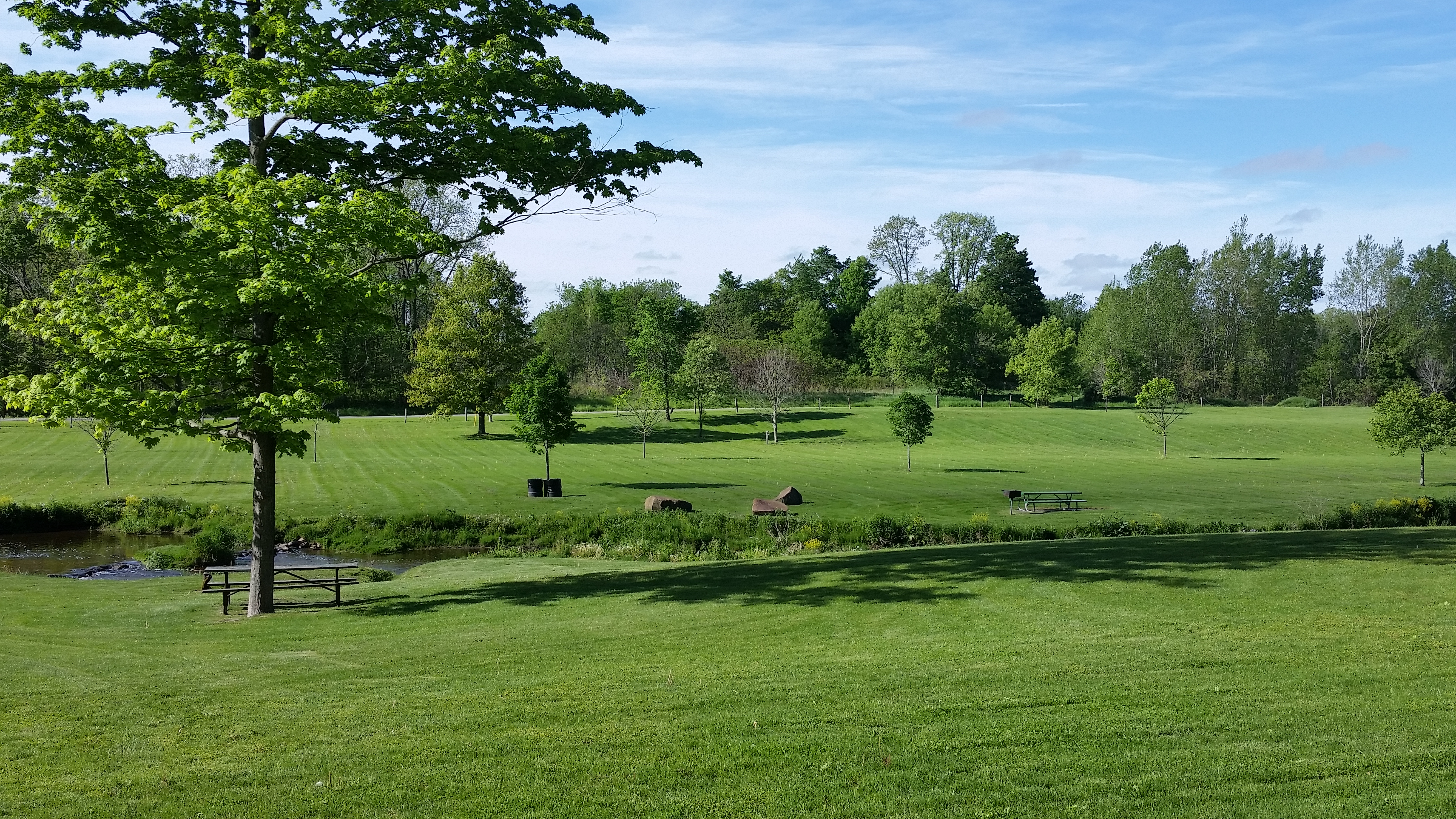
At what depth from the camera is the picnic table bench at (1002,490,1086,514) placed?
3366cm

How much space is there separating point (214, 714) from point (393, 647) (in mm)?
3502

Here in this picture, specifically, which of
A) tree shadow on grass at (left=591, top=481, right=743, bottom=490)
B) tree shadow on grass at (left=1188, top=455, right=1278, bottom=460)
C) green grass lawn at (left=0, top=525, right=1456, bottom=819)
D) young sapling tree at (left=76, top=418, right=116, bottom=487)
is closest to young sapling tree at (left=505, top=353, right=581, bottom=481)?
tree shadow on grass at (left=591, top=481, right=743, bottom=490)

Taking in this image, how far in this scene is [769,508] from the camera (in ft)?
106

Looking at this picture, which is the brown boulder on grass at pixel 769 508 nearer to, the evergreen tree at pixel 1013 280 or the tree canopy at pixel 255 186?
the tree canopy at pixel 255 186

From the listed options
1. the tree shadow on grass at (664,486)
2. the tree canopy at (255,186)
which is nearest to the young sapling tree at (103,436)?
the tree canopy at (255,186)

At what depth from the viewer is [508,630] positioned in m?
13.6

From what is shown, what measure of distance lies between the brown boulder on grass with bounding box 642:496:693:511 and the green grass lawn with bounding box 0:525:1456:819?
1664 centimetres

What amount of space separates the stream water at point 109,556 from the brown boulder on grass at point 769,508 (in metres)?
9.43

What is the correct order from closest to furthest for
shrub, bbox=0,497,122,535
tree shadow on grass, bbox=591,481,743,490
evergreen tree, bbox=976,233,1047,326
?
shrub, bbox=0,497,122,535 < tree shadow on grass, bbox=591,481,743,490 < evergreen tree, bbox=976,233,1047,326

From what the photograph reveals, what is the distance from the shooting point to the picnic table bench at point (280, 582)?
17.1m

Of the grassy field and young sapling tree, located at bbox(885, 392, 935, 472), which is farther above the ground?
young sapling tree, located at bbox(885, 392, 935, 472)

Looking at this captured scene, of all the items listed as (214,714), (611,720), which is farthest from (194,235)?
(611,720)

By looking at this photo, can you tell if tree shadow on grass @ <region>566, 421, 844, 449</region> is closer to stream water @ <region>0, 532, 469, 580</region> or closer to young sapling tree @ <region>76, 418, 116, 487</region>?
young sapling tree @ <region>76, 418, 116, 487</region>

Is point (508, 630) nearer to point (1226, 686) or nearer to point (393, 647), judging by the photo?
point (393, 647)
